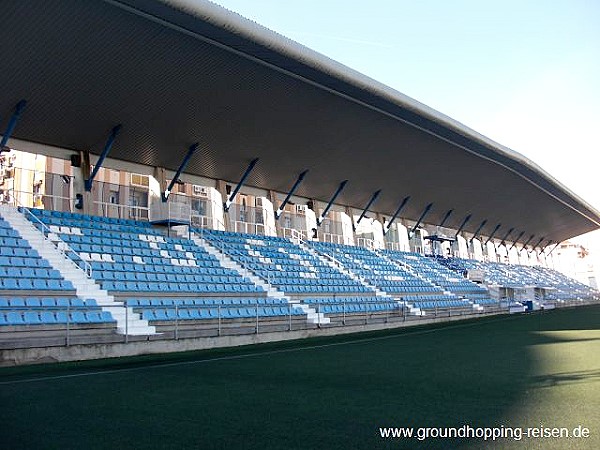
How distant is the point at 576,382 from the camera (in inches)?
257

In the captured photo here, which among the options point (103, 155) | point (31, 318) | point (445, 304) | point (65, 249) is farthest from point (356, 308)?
point (31, 318)

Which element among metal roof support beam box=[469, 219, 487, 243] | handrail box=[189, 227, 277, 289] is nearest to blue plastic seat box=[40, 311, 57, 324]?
handrail box=[189, 227, 277, 289]

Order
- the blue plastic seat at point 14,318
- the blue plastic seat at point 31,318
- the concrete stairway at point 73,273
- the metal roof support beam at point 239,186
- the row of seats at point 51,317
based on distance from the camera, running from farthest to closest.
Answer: the metal roof support beam at point 239,186, the concrete stairway at point 73,273, the blue plastic seat at point 31,318, the row of seats at point 51,317, the blue plastic seat at point 14,318

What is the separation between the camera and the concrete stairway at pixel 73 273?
12.9 m

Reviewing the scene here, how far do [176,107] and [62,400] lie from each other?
45.6ft

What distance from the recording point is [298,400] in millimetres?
5883

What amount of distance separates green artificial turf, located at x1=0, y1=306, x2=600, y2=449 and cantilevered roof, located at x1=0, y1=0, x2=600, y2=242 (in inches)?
359

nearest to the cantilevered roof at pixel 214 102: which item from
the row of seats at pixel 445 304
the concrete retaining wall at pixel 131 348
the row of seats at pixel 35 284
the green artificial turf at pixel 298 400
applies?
the row of seats at pixel 35 284

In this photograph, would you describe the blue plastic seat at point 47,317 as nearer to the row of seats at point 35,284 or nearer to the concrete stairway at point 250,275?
the row of seats at point 35,284

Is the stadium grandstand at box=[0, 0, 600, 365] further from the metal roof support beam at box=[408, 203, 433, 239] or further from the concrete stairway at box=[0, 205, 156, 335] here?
the metal roof support beam at box=[408, 203, 433, 239]

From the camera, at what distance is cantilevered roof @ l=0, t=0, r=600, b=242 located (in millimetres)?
14547

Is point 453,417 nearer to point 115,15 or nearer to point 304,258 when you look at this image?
point 115,15

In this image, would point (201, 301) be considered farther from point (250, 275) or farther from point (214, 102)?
point (214, 102)

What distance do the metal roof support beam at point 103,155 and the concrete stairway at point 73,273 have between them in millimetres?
3627
